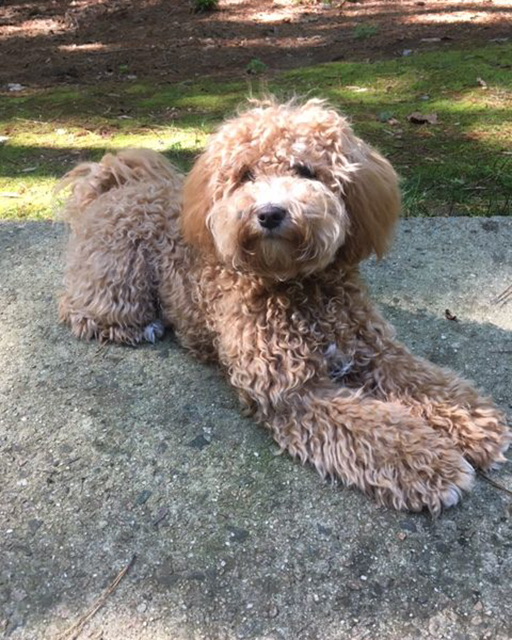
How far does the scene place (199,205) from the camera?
8.98 ft

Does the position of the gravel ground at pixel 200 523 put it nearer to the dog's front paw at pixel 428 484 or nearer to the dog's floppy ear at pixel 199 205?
the dog's front paw at pixel 428 484

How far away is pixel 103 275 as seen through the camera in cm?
348

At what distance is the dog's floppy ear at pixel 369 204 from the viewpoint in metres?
2.61

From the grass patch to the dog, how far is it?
2186mm

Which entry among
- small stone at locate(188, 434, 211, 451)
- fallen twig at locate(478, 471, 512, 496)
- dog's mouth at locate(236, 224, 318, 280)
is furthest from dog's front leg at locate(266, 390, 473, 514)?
dog's mouth at locate(236, 224, 318, 280)

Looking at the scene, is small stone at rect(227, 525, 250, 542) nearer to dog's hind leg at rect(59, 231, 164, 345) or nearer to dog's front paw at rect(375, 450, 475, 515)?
dog's front paw at rect(375, 450, 475, 515)

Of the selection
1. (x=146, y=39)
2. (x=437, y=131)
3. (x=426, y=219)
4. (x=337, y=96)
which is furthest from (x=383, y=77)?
(x=146, y=39)

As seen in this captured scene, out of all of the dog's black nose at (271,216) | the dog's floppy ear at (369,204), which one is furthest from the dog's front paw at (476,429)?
the dog's black nose at (271,216)

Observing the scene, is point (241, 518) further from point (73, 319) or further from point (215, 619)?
point (73, 319)

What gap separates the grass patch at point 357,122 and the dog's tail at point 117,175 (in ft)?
4.58

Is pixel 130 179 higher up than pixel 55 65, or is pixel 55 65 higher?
pixel 130 179

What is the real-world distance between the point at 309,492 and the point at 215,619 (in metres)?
0.62

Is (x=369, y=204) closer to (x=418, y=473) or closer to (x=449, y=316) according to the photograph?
(x=418, y=473)

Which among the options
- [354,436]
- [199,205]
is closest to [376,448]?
[354,436]
